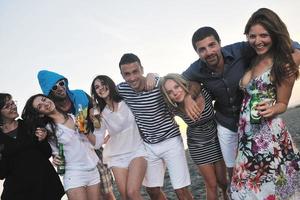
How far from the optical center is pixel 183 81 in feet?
23.3

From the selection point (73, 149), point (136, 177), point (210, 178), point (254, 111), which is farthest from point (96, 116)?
point (254, 111)

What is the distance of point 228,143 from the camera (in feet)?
23.1

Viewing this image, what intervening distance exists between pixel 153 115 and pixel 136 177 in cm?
129

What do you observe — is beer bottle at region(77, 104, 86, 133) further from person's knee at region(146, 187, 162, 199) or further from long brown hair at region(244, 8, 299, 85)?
long brown hair at region(244, 8, 299, 85)

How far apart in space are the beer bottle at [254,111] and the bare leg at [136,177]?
9.52 feet

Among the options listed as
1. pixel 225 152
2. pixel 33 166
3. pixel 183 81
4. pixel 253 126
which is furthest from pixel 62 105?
pixel 253 126

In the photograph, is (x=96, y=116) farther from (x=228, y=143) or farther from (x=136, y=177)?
(x=228, y=143)

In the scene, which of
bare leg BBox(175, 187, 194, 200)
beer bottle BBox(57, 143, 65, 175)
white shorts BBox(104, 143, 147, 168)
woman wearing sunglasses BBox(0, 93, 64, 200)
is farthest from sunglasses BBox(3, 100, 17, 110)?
bare leg BBox(175, 187, 194, 200)

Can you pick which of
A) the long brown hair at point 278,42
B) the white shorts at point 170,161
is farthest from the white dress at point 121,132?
the long brown hair at point 278,42

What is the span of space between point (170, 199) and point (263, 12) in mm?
9607

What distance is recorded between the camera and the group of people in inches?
215

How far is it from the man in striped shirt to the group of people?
21 millimetres

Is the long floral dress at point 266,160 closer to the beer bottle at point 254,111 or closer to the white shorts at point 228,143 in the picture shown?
the beer bottle at point 254,111

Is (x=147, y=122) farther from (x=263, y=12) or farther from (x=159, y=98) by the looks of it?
(x=263, y=12)
